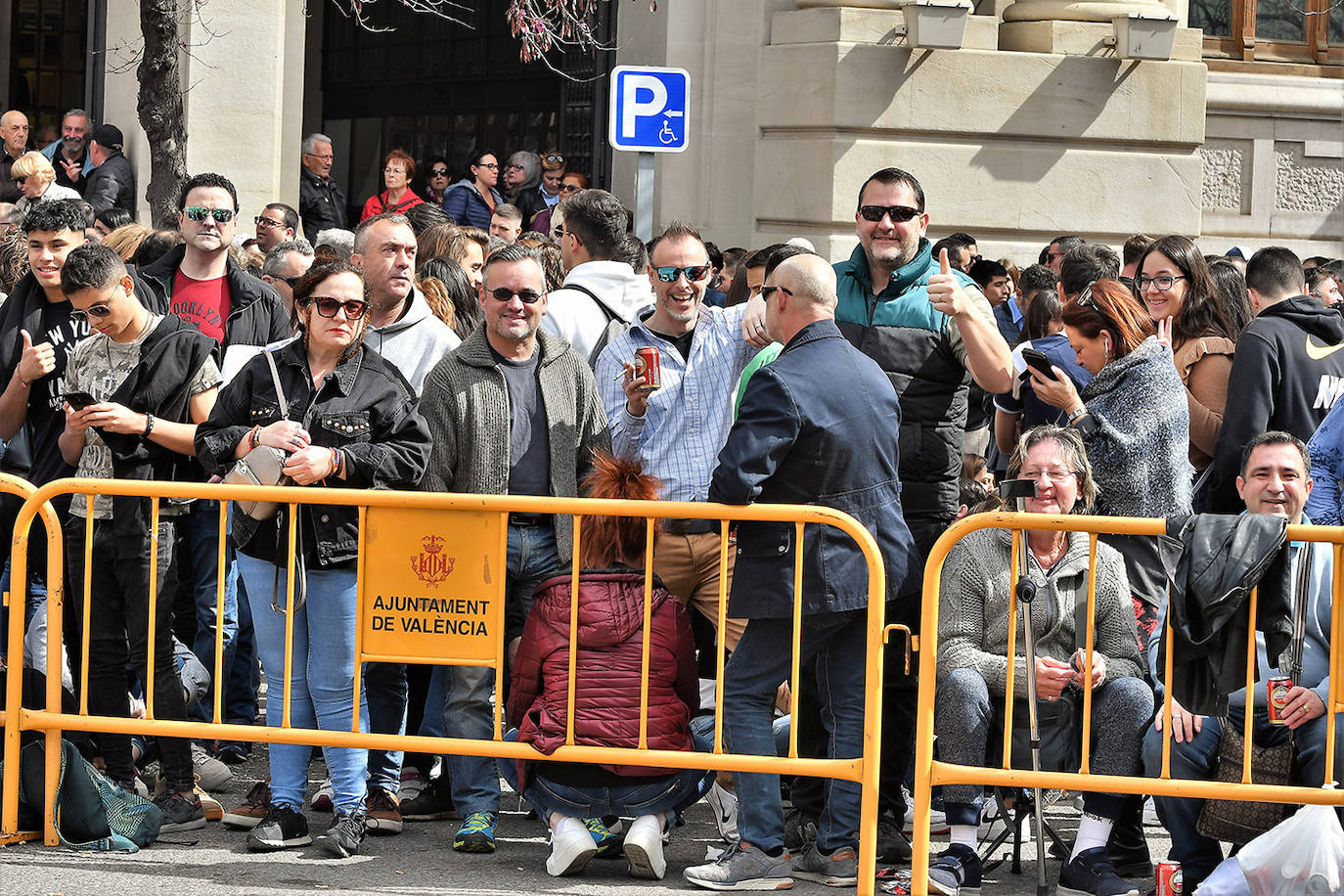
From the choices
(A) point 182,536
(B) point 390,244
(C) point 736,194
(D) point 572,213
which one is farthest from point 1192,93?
(A) point 182,536

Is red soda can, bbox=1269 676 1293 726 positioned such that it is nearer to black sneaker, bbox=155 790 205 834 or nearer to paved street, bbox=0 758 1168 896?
paved street, bbox=0 758 1168 896

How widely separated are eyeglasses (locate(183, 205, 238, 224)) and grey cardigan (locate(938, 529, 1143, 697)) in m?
3.83

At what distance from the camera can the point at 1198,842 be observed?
20.2 feet

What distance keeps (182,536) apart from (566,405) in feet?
5.68

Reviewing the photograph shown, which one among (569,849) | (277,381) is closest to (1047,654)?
(569,849)

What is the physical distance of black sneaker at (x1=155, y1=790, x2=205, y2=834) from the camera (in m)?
6.72

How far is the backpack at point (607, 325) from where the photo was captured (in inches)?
306

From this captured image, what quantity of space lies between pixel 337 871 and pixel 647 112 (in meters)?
5.84

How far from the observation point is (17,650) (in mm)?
6336

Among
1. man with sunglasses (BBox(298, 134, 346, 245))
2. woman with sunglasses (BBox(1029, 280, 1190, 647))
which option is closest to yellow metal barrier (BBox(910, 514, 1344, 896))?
woman with sunglasses (BBox(1029, 280, 1190, 647))

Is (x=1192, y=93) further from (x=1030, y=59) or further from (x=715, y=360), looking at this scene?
(x=715, y=360)

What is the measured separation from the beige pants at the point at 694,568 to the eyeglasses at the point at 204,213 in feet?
9.28

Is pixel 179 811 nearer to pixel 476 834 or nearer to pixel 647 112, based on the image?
pixel 476 834

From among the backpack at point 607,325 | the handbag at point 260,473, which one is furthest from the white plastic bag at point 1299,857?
the handbag at point 260,473
